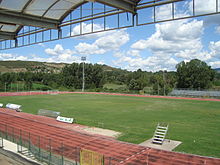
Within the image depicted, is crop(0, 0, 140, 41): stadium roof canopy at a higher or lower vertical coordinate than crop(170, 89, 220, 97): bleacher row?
higher

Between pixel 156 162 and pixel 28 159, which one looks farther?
pixel 28 159

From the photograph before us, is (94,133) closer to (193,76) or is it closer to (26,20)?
(26,20)

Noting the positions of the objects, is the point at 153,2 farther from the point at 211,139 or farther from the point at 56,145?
the point at 56,145

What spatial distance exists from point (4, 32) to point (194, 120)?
25.2m

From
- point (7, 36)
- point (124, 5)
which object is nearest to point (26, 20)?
point (7, 36)

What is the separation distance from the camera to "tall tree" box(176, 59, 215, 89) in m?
73.4

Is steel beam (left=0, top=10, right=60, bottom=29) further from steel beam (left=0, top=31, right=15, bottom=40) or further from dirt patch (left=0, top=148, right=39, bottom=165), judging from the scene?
dirt patch (left=0, top=148, right=39, bottom=165)

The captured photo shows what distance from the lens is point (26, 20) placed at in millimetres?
21531

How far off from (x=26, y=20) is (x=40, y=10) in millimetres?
2036

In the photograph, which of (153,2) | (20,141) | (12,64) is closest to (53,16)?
(153,2)

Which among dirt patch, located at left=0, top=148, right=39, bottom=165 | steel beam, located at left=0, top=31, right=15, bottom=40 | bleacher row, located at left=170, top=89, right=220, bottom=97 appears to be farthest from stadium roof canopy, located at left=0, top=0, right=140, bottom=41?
bleacher row, located at left=170, top=89, right=220, bottom=97

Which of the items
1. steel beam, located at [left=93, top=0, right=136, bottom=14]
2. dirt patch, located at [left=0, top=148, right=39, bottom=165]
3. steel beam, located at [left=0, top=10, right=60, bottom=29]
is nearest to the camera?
dirt patch, located at [left=0, top=148, right=39, bottom=165]

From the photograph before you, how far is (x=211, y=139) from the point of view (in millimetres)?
17109

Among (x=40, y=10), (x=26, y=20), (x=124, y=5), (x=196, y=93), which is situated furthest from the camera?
(x=196, y=93)
